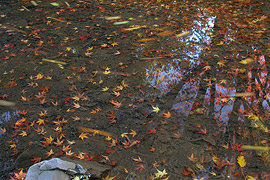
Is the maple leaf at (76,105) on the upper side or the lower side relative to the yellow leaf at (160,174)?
upper

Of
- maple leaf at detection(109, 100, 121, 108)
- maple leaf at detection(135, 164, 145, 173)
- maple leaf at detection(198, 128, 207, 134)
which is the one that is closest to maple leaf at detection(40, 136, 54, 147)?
maple leaf at detection(109, 100, 121, 108)

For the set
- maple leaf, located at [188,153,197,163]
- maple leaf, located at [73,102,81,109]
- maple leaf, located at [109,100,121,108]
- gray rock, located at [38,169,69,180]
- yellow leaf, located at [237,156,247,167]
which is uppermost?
gray rock, located at [38,169,69,180]

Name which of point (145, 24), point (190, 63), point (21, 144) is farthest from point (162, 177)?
point (145, 24)

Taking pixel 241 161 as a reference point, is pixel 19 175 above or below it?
below

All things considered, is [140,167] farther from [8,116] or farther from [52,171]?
[8,116]

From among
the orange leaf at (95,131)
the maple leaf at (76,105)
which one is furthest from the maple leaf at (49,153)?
the maple leaf at (76,105)

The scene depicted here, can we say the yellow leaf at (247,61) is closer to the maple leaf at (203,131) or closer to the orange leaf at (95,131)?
the maple leaf at (203,131)

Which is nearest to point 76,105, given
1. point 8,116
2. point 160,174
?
point 8,116

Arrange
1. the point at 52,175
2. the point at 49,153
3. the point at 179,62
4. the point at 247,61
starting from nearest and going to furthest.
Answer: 1. the point at 52,175
2. the point at 49,153
3. the point at 247,61
4. the point at 179,62

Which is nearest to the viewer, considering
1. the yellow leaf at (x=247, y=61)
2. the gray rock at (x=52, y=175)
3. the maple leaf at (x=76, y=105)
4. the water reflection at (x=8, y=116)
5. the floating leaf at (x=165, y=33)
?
the gray rock at (x=52, y=175)

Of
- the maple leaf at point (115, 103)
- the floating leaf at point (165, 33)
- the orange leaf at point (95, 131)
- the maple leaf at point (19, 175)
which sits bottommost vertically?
the maple leaf at point (19, 175)

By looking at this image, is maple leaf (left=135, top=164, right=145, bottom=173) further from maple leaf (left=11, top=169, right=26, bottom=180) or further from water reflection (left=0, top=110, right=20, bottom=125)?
water reflection (left=0, top=110, right=20, bottom=125)

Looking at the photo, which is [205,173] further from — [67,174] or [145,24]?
[145,24]

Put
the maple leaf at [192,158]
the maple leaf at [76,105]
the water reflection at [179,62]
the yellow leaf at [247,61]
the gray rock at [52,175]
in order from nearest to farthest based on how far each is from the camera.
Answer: the gray rock at [52,175], the maple leaf at [192,158], the maple leaf at [76,105], the water reflection at [179,62], the yellow leaf at [247,61]
